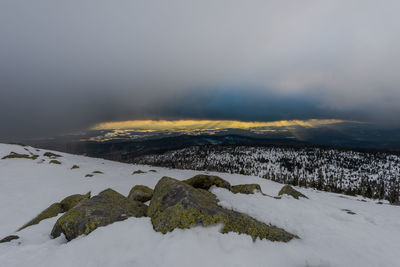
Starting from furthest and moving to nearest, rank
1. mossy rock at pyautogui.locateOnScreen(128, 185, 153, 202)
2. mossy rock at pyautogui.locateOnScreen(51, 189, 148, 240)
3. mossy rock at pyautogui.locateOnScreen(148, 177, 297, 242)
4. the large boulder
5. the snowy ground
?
mossy rock at pyautogui.locateOnScreen(128, 185, 153, 202)
the large boulder
mossy rock at pyautogui.locateOnScreen(51, 189, 148, 240)
mossy rock at pyautogui.locateOnScreen(148, 177, 297, 242)
the snowy ground

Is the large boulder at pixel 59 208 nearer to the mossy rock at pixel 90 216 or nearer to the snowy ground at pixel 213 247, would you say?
the snowy ground at pixel 213 247

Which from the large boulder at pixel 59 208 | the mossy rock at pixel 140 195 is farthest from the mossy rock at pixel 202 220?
the large boulder at pixel 59 208

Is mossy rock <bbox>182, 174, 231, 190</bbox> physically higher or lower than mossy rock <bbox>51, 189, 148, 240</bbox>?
lower

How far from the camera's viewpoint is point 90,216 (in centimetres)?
717

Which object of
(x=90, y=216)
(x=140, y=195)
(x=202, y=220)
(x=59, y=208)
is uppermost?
(x=202, y=220)

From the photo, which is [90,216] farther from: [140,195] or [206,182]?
[206,182]

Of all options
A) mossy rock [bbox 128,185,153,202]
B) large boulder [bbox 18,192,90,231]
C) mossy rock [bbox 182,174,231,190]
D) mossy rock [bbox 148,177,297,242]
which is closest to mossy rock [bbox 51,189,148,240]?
mossy rock [bbox 148,177,297,242]

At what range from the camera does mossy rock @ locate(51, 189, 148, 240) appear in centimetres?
684

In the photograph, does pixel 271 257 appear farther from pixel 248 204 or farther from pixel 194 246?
pixel 248 204

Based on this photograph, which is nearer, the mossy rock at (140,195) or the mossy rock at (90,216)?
the mossy rock at (90,216)

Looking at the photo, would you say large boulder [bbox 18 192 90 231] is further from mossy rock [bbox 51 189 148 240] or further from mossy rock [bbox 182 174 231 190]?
mossy rock [bbox 182 174 231 190]

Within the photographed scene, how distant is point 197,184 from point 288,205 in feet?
21.2

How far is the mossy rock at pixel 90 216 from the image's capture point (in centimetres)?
684

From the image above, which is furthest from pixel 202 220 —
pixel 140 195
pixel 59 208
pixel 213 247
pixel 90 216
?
pixel 59 208
